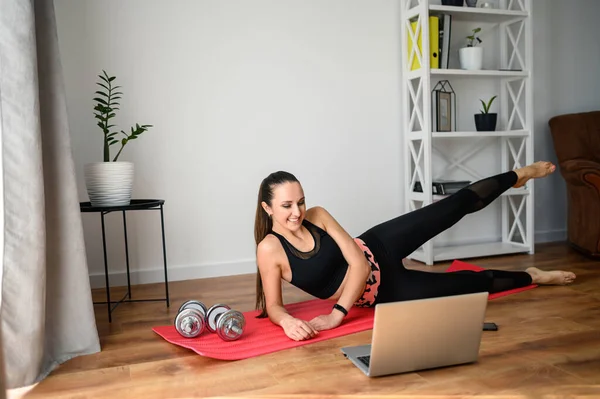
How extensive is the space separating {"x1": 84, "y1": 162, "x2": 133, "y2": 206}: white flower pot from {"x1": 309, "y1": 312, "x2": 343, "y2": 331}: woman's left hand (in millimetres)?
1094

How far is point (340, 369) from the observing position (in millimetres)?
1859

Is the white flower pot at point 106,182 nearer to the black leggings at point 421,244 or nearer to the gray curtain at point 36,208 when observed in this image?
the gray curtain at point 36,208

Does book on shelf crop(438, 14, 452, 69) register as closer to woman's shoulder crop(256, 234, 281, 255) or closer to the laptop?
woman's shoulder crop(256, 234, 281, 255)

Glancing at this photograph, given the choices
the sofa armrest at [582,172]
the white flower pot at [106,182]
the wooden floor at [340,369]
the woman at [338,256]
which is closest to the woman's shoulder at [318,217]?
the woman at [338,256]

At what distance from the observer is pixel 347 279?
2.33m

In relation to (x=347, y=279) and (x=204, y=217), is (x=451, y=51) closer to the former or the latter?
(x=204, y=217)

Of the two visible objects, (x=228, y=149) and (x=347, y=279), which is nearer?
(x=347, y=279)

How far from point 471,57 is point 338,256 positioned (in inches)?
78.3

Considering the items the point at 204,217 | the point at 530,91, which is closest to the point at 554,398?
the point at 204,217

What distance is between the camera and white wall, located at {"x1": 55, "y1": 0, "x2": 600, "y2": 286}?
328cm

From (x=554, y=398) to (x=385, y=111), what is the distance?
8.35 feet

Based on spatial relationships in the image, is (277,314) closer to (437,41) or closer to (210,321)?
(210,321)

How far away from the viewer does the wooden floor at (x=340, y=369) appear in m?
1.68

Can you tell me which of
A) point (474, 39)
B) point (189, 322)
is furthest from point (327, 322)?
point (474, 39)
